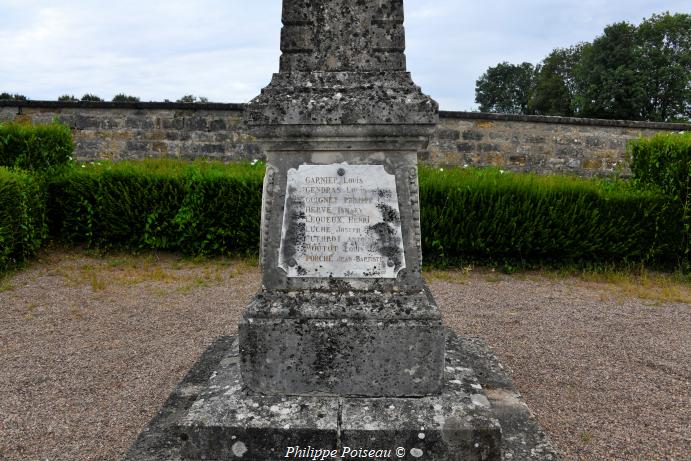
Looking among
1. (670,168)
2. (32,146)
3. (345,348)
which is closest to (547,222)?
(670,168)

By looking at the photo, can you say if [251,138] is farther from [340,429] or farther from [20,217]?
[340,429]

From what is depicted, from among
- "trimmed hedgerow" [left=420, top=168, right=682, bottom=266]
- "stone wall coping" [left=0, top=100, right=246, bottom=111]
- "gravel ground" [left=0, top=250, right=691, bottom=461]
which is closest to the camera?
"gravel ground" [left=0, top=250, right=691, bottom=461]

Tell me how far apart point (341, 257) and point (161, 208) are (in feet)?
18.5

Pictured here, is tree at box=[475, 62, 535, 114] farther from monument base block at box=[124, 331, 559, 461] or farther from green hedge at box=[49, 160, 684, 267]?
monument base block at box=[124, 331, 559, 461]

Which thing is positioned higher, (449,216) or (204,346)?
(449,216)

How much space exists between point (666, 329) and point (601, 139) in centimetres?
722

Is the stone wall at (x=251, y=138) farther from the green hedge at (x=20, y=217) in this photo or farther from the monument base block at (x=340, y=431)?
the monument base block at (x=340, y=431)

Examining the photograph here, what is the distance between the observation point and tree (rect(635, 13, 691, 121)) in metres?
32.9

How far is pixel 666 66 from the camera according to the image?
33375 mm

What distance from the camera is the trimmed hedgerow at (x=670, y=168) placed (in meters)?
7.61

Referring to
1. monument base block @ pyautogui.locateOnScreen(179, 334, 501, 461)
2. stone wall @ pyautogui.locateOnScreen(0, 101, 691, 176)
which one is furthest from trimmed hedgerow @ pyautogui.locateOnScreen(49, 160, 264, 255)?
monument base block @ pyautogui.locateOnScreen(179, 334, 501, 461)

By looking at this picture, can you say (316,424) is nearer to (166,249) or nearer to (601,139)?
(166,249)

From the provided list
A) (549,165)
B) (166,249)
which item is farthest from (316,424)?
(549,165)

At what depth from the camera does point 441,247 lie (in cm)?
768
